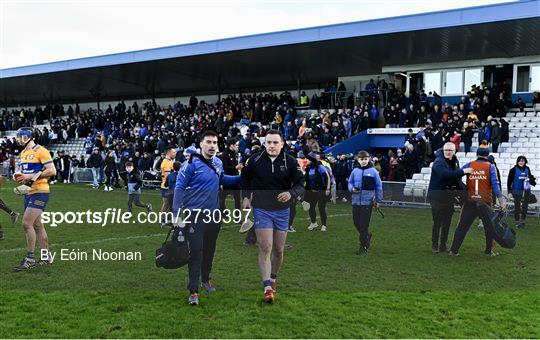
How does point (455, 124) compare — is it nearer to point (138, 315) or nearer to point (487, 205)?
point (487, 205)

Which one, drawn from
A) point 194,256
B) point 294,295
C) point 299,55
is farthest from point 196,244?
point 299,55

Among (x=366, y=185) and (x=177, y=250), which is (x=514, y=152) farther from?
(x=177, y=250)

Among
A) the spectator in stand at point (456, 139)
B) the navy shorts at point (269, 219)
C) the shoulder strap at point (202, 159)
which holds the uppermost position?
the spectator in stand at point (456, 139)

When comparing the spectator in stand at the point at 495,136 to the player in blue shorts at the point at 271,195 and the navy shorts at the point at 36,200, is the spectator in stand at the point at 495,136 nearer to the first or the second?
the player in blue shorts at the point at 271,195

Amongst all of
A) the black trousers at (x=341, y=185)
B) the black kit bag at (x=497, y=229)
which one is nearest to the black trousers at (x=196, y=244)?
the black kit bag at (x=497, y=229)

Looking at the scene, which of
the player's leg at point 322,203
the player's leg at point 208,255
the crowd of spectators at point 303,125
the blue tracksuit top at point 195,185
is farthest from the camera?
the crowd of spectators at point 303,125

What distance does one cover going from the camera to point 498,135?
61.7 feet

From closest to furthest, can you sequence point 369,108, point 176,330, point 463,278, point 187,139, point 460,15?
point 176,330 < point 463,278 < point 460,15 < point 369,108 < point 187,139

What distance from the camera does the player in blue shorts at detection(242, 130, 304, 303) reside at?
6.25 meters

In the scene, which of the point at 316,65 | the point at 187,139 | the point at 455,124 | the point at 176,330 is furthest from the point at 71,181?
the point at 176,330

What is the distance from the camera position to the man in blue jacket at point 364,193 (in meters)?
9.47

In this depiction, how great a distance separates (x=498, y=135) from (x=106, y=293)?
1587 centimetres

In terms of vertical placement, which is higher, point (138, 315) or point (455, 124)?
point (455, 124)

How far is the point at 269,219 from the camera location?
630cm
